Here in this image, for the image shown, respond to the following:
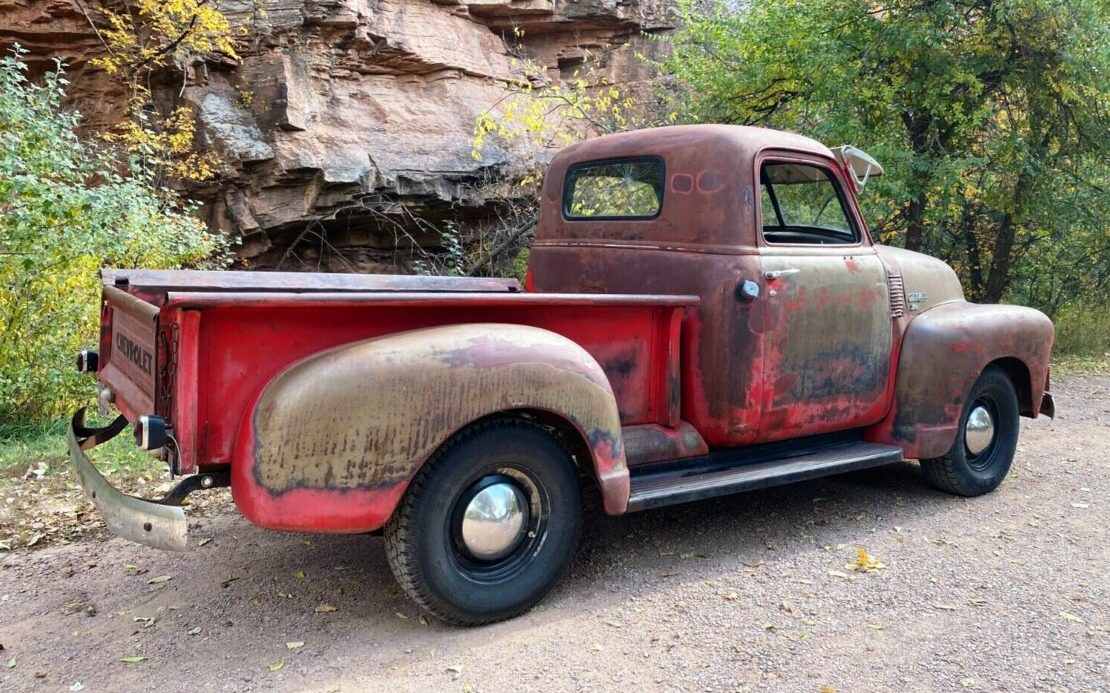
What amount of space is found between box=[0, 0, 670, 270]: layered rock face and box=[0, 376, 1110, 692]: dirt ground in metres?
9.11

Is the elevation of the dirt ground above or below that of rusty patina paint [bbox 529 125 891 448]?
below

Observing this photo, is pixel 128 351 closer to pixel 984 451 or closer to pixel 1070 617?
pixel 1070 617

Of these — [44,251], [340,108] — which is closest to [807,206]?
[44,251]

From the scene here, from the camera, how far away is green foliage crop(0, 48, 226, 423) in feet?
19.2

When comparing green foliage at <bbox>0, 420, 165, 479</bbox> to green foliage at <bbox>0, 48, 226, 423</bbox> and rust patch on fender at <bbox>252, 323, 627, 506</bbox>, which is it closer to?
green foliage at <bbox>0, 48, 226, 423</bbox>

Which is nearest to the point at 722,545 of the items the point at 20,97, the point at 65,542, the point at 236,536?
the point at 236,536

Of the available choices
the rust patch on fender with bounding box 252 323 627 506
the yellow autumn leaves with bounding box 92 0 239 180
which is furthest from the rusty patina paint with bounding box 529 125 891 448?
the yellow autumn leaves with bounding box 92 0 239 180

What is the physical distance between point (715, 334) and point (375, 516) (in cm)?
177

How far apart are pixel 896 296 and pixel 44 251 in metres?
5.56

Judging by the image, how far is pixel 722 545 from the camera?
4.08 metres

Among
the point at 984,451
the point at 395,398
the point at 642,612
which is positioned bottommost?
the point at 642,612

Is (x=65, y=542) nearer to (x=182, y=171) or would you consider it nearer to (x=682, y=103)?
(x=182, y=171)

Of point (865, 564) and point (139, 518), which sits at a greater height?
point (139, 518)

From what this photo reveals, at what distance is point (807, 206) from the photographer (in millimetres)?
4738
